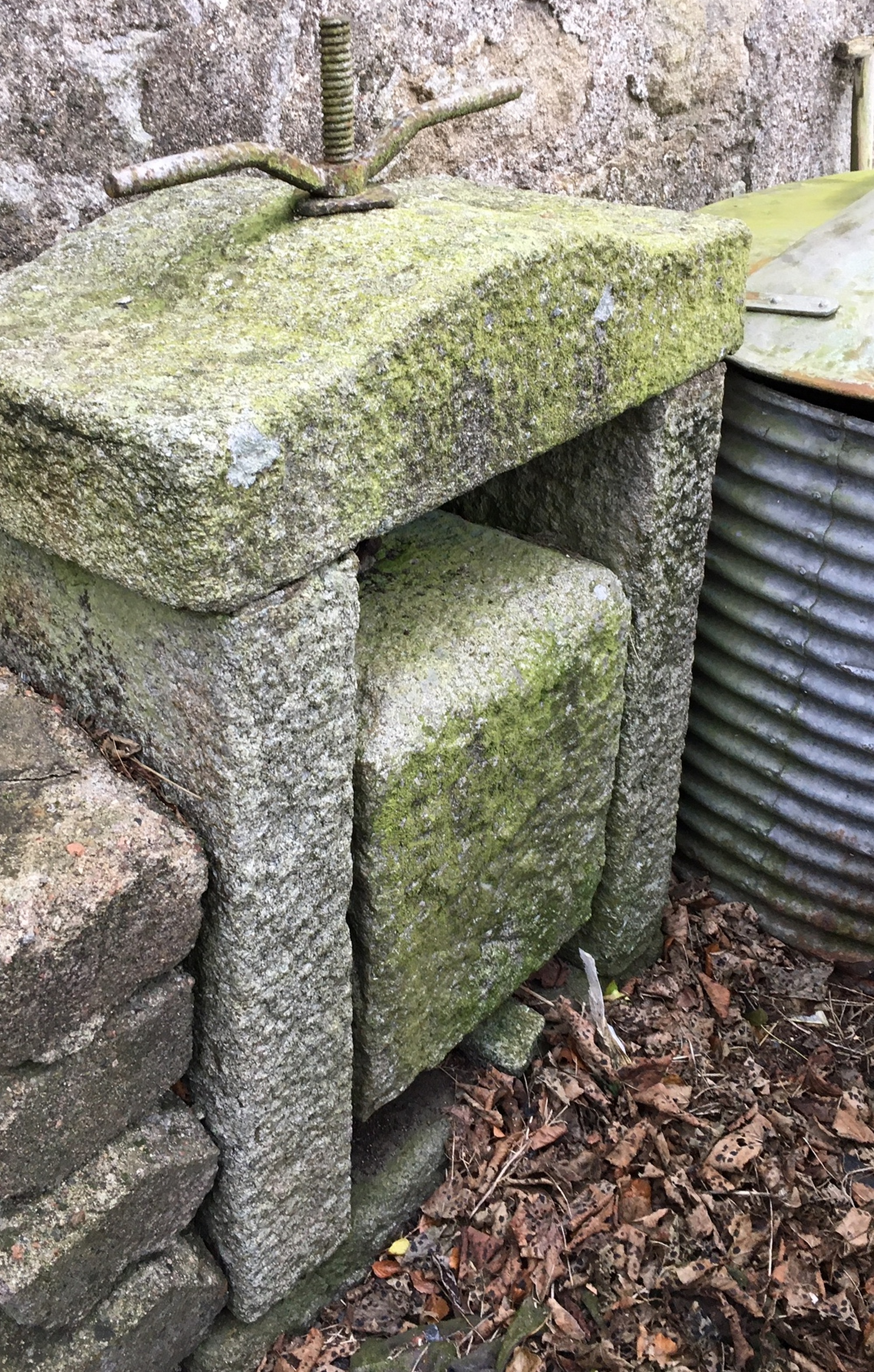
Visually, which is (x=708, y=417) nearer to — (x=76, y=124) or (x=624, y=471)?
(x=624, y=471)

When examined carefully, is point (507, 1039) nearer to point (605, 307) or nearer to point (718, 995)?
point (718, 995)

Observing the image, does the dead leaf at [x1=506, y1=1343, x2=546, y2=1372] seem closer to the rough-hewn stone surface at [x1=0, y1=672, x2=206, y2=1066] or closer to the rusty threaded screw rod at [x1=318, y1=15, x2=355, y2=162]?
the rough-hewn stone surface at [x1=0, y1=672, x2=206, y2=1066]

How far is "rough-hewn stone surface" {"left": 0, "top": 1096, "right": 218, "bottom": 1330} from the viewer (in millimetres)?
1276

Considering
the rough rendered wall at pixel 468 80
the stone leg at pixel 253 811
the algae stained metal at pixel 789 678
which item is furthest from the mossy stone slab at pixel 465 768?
the rough rendered wall at pixel 468 80

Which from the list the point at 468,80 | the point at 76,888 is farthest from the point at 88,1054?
the point at 468,80

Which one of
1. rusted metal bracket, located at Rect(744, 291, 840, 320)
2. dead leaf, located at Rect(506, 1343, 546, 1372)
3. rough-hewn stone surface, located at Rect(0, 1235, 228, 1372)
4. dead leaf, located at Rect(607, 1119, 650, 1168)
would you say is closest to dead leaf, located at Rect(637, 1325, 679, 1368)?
dead leaf, located at Rect(506, 1343, 546, 1372)

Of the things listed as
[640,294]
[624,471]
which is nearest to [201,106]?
[640,294]

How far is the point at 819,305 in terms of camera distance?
1870 millimetres

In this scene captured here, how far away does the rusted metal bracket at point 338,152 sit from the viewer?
123cm

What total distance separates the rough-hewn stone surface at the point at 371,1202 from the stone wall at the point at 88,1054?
0.17 meters

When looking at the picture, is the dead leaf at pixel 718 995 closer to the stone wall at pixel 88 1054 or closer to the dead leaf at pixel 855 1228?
the dead leaf at pixel 855 1228

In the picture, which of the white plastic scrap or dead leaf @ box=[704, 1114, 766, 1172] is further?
the white plastic scrap

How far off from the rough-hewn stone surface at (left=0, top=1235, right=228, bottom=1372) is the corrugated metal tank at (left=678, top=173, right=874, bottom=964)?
1.28 metres

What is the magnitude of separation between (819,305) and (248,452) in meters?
1.23
